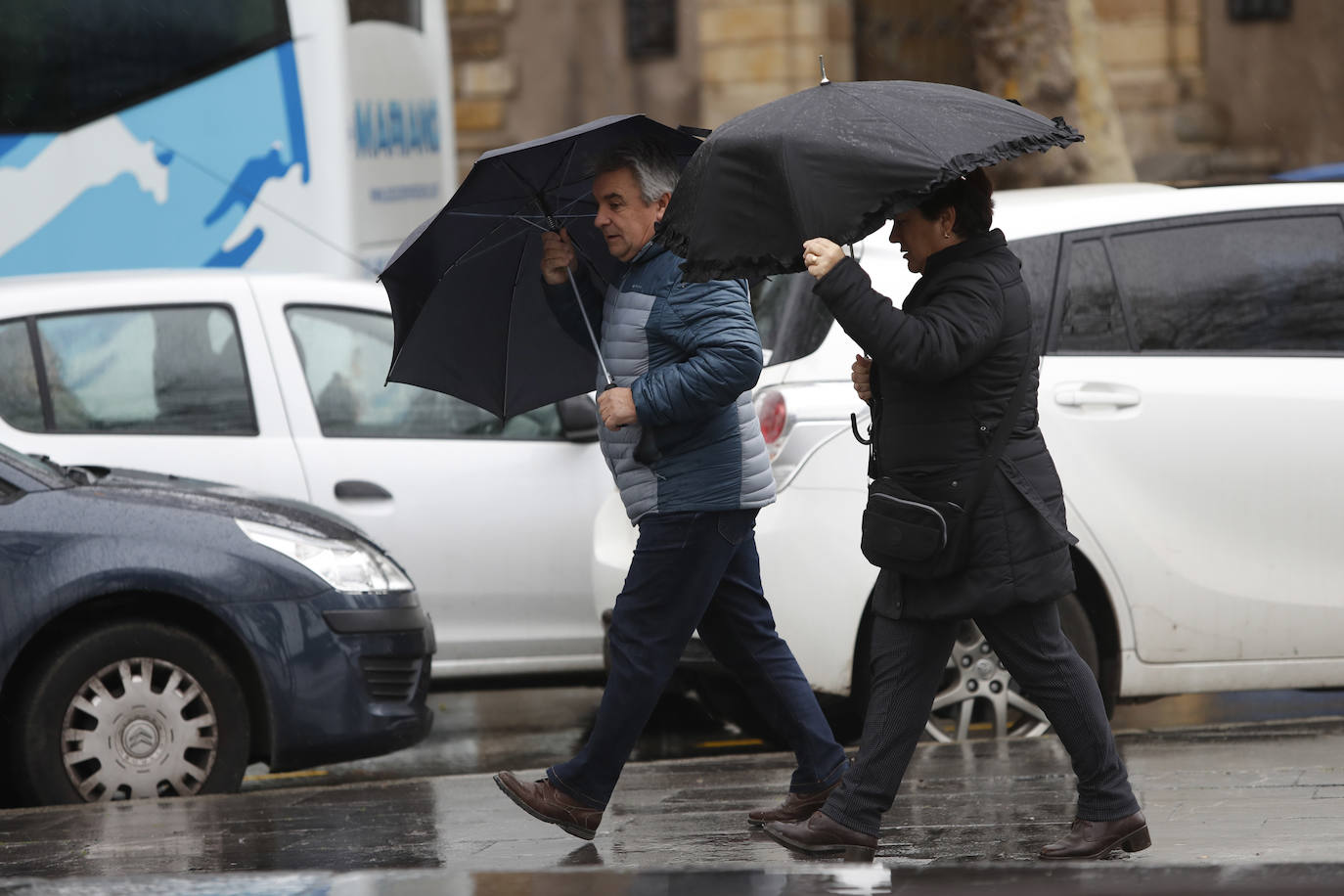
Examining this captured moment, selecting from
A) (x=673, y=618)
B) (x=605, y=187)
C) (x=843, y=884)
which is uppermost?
(x=605, y=187)

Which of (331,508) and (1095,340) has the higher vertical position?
(1095,340)

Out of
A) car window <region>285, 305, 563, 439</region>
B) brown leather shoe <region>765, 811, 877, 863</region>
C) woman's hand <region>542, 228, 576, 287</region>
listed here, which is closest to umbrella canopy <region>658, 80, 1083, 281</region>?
woman's hand <region>542, 228, 576, 287</region>

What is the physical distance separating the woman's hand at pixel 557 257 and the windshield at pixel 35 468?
75.3 inches

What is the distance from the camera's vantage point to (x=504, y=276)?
5.05 metres

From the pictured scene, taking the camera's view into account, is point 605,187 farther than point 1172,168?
No

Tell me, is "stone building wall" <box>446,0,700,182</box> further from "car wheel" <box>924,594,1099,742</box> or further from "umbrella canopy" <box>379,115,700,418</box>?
"umbrella canopy" <box>379,115,700,418</box>

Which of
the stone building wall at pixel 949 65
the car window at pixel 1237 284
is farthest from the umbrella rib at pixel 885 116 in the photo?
the stone building wall at pixel 949 65

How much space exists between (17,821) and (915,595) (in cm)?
274

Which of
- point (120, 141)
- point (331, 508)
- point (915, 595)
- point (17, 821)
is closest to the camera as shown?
point (915, 595)

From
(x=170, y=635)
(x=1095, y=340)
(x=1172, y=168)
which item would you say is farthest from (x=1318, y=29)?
(x=170, y=635)

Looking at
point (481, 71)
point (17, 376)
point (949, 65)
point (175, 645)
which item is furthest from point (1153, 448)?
point (481, 71)

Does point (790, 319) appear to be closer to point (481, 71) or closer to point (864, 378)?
point (864, 378)

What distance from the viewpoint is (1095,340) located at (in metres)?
6.05

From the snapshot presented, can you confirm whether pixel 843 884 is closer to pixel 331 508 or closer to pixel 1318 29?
pixel 331 508
